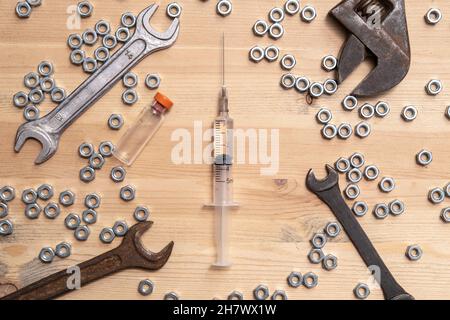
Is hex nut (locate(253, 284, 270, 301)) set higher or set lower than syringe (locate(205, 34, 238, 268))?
lower

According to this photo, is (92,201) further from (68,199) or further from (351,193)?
Answer: (351,193)

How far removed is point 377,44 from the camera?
3.63ft

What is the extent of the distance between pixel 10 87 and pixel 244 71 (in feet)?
1.55

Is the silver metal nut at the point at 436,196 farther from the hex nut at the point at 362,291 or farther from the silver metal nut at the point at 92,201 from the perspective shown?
the silver metal nut at the point at 92,201

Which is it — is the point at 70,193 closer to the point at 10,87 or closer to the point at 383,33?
the point at 10,87

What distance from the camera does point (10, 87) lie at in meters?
1.13

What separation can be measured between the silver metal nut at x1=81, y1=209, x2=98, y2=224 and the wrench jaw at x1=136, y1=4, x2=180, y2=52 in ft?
1.13

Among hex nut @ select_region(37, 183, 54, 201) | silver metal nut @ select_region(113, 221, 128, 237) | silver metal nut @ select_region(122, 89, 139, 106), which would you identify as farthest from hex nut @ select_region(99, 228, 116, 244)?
silver metal nut @ select_region(122, 89, 139, 106)

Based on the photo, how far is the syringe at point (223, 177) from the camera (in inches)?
43.9

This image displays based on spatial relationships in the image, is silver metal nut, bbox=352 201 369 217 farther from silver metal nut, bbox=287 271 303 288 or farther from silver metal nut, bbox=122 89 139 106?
silver metal nut, bbox=122 89 139 106

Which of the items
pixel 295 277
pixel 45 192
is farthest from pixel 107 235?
pixel 295 277

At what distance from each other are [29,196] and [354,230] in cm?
65

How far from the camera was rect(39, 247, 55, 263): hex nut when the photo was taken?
1.11 meters

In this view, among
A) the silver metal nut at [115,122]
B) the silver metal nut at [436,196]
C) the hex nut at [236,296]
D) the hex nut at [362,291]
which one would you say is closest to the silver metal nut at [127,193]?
the silver metal nut at [115,122]
